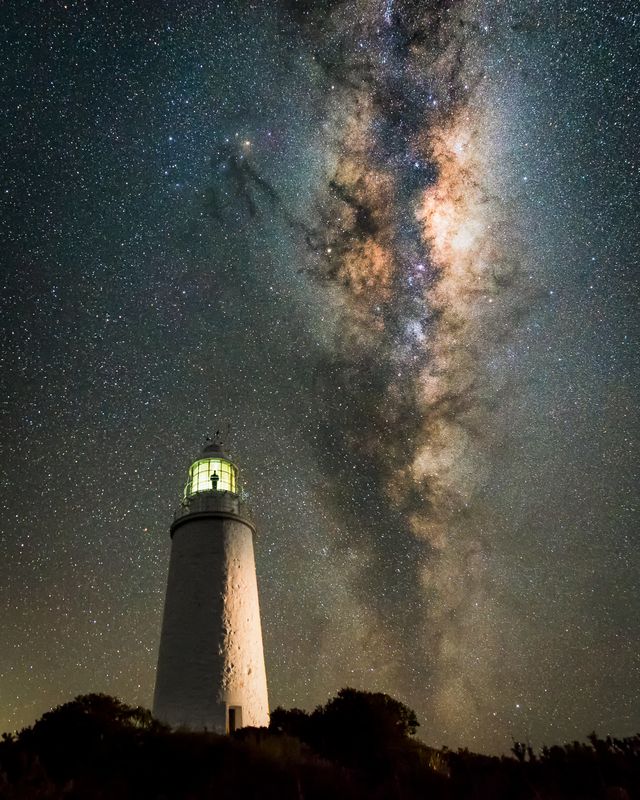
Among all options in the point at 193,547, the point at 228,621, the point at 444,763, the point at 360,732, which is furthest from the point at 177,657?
the point at 444,763

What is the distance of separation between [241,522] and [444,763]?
13017mm

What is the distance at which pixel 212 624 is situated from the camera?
19.3m

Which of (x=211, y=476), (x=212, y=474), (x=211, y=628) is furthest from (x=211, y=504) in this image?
(x=211, y=628)

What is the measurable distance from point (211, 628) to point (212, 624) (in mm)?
135

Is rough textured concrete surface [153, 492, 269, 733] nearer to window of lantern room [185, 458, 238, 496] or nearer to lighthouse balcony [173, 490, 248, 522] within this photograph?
lighthouse balcony [173, 490, 248, 522]

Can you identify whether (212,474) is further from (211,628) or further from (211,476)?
(211,628)

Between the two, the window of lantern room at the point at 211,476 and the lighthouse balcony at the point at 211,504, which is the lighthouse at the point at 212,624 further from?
the window of lantern room at the point at 211,476

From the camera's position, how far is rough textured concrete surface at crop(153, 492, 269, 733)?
1825cm

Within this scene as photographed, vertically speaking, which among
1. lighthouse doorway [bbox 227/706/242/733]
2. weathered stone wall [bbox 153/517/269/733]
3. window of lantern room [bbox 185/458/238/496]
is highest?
window of lantern room [bbox 185/458/238/496]

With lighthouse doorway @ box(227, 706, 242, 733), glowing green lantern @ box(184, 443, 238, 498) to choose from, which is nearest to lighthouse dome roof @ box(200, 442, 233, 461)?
glowing green lantern @ box(184, 443, 238, 498)

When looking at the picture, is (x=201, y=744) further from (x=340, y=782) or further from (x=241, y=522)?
(x=241, y=522)

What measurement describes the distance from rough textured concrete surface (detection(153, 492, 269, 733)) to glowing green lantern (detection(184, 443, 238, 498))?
0.97 meters

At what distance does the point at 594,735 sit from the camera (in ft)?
25.9

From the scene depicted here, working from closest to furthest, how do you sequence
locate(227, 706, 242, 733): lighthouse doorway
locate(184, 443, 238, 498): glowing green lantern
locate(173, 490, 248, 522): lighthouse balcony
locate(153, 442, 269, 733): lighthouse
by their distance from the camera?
locate(227, 706, 242, 733): lighthouse doorway → locate(153, 442, 269, 733): lighthouse → locate(173, 490, 248, 522): lighthouse balcony → locate(184, 443, 238, 498): glowing green lantern
